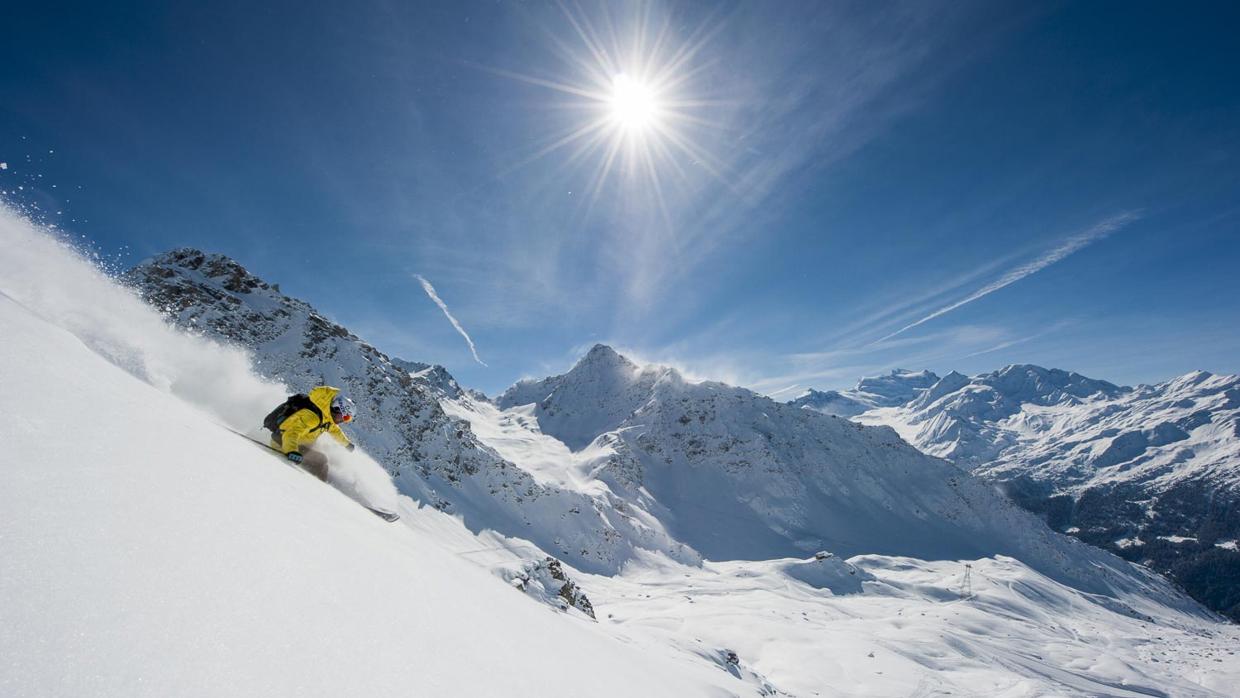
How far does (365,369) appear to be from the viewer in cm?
5988

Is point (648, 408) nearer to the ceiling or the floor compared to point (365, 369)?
nearer to the ceiling

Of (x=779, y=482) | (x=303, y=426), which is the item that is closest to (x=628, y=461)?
(x=779, y=482)

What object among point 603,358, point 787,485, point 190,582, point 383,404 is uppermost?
point 603,358

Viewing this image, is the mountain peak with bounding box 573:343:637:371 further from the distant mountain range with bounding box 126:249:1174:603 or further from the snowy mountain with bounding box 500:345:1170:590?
the snowy mountain with bounding box 500:345:1170:590

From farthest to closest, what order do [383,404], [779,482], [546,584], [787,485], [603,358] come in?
[603,358]
[779,482]
[787,485]
[383,404]
[546,584]

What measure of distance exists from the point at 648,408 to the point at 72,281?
416ft

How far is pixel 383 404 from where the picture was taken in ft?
188

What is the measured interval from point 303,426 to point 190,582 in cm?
817

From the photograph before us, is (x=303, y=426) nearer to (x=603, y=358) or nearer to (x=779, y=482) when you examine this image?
(x=779, y=482)

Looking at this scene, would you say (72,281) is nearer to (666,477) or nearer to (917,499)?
(666,477)

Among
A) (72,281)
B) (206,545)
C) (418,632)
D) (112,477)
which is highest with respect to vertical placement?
(72,281)

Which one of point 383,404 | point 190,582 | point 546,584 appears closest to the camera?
point 190,582

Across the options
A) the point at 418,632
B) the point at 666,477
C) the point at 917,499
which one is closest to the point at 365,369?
the point at 418,632

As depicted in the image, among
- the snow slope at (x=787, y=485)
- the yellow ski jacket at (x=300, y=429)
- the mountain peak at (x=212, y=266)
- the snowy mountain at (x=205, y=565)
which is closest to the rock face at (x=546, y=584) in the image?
the snowy mountain at (x=205, y=565)
